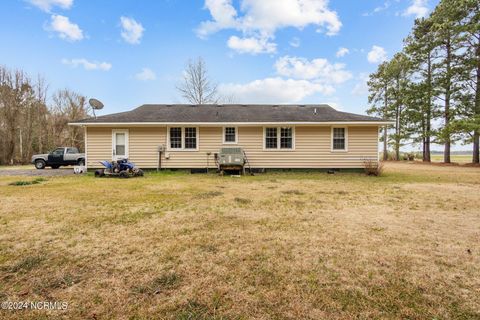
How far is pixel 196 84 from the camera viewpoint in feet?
77.3

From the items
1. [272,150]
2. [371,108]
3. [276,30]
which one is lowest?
[272,150]

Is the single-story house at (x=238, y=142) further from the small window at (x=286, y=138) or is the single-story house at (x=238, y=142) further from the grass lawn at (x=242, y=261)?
the grass lawn at (x=242, y=261)

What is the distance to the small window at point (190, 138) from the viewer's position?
1177 cm

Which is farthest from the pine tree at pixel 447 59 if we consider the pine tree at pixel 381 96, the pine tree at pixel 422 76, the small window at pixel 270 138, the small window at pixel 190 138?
the small window at pixel 190 138

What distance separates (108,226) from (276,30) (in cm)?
1801

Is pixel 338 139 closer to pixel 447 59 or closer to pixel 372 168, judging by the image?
pixel 372 168

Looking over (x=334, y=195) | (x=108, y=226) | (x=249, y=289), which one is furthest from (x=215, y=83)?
(x=249, y=289)

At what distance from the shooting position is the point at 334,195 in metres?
6.30

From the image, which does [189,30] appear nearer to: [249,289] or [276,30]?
[276,30]

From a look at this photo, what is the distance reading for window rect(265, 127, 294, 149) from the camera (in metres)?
Answer: 11.8

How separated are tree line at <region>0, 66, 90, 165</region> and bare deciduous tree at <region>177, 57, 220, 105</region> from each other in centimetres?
1320

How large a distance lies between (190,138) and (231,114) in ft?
8.89

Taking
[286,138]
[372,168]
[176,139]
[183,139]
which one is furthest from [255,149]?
[372,168]

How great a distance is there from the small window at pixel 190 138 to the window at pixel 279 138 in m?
3.82
